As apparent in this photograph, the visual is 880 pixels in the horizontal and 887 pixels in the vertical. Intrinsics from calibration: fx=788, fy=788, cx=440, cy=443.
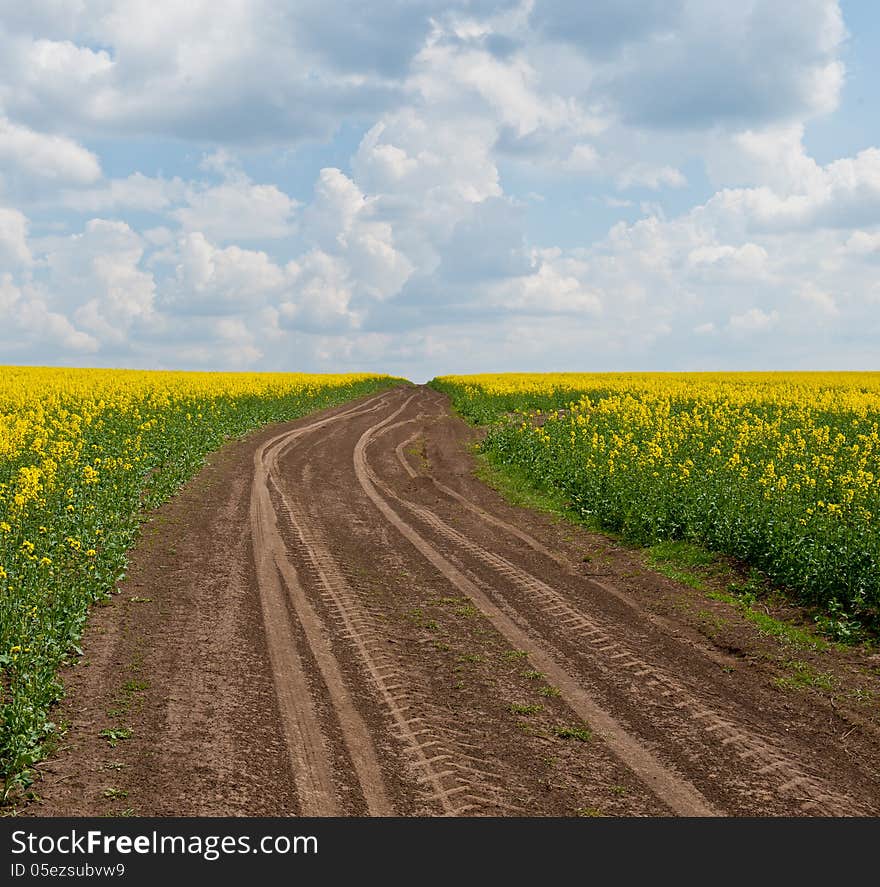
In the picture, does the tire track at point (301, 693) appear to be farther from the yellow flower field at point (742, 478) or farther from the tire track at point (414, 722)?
the yellow flower field at point (742, 478)

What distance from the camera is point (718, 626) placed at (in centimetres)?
1108

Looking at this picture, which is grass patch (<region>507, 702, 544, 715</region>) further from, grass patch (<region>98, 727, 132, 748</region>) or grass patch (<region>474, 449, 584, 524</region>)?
grass patch (<region>474, 449, 584, 524</region>)

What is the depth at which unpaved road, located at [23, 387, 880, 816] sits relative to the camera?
646cm

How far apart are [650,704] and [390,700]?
275 cm

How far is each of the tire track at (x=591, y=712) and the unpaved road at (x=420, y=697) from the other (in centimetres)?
3

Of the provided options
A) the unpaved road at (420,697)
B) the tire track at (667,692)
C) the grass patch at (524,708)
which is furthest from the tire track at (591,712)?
the tire track at (667,692)

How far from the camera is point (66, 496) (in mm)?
14727

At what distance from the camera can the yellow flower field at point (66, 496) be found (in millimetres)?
8156

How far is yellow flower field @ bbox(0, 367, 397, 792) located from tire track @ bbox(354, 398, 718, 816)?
5.13 meters

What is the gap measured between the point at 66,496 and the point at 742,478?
44.3 ft

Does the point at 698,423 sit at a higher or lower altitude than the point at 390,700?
higher

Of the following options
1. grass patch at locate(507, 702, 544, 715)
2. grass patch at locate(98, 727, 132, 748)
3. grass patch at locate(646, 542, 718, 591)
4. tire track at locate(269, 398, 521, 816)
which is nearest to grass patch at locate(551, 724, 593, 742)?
grass patch at locate(507, 702, 544, 715)
